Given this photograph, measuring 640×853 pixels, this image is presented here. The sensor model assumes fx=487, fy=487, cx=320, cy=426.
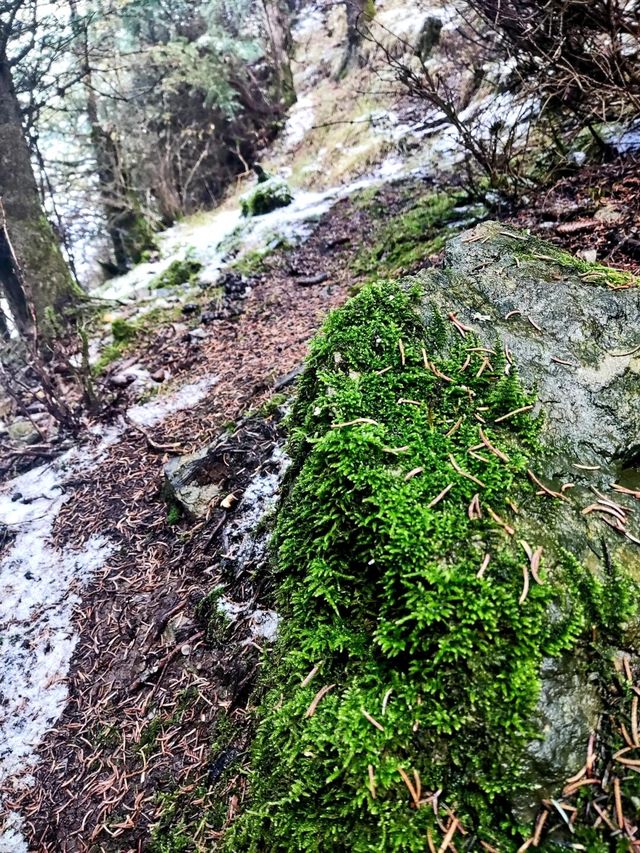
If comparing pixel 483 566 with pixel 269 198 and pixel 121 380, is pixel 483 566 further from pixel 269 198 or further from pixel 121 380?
pixel 269 198

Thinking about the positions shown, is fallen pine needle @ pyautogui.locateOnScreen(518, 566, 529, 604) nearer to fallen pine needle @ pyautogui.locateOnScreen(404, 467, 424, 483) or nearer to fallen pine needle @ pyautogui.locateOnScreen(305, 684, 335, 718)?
fallen pine needle @ pyautogui.locateOnScreen(404, 467, 424, 483)

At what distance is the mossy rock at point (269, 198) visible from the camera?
9.66 metres

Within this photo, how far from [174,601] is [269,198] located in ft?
28.9

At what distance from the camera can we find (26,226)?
7258 mm

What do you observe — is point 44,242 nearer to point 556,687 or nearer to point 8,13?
point 8,13

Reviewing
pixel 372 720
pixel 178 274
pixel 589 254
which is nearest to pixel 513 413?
pixel 372 720

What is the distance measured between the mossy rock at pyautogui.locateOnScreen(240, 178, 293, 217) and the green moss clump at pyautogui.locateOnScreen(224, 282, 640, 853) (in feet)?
28.9

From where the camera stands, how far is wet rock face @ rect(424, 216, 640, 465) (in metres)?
1.88

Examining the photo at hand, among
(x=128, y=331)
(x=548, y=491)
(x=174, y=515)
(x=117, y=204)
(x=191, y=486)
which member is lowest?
(x=174, y=515)

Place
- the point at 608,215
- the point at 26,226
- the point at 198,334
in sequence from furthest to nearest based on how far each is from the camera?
the point at 26,226
the point at 198,334
the point at 608,215

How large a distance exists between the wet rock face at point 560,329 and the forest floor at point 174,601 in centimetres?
89

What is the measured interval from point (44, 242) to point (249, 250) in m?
3.11

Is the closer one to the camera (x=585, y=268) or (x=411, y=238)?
(x=585, y=268)

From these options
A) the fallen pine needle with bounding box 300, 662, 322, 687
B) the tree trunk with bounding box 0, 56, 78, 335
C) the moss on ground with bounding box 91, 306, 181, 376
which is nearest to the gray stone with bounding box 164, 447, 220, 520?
the fallen pine needle with bounding box 300, 662, 322, 687
